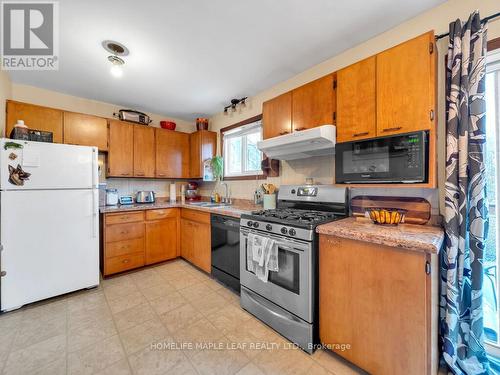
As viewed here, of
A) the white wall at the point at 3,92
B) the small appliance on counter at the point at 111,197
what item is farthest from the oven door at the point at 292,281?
the white wall at the point at 3,92

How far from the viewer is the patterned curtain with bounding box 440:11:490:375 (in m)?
1.30

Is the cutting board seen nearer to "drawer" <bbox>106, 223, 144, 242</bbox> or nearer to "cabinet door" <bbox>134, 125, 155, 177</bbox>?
"drawer" <bbox>106, 223, 144, 242</bbox>

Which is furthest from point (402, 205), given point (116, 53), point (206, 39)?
point (116, 53)

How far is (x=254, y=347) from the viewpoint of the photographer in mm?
1574

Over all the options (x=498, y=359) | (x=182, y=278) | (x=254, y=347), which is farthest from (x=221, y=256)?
(x=498, y=359)

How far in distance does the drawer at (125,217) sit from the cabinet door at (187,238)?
60 centimetres

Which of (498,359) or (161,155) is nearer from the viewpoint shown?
(498,359)

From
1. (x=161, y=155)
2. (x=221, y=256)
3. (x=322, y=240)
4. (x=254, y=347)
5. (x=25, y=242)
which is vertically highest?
(x=161, y=155)

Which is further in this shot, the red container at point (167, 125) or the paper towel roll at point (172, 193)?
the paper towel roll at point (172, 193)

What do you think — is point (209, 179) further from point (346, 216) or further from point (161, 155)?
point (346, 216)

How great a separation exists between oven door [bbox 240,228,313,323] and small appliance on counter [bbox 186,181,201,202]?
2.41 m

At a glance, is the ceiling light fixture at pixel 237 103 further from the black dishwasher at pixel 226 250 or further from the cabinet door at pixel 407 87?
the cabinet door at pixel 407 87

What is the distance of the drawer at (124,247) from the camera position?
269 cm

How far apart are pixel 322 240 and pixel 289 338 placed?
0.83 m
